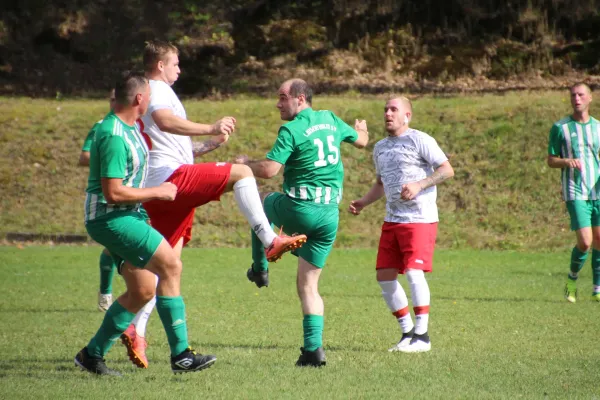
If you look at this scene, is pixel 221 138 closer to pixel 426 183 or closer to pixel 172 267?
pixel 172 267

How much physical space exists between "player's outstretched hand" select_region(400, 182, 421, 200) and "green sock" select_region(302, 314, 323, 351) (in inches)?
50.9

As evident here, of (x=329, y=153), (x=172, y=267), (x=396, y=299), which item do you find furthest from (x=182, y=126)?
(x=396, y=299)

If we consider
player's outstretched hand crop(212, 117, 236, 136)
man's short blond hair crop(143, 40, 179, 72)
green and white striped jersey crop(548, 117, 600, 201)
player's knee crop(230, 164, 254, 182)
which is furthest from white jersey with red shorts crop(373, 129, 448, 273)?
green and white striped jersey crop(548, 117, 600, 201)

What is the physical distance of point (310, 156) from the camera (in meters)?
6.70

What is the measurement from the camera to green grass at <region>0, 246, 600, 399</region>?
563 cm

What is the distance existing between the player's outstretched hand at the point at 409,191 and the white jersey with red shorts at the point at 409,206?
0.31m

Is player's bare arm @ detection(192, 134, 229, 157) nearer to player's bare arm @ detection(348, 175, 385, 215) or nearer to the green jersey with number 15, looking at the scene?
the green jersey with number 15

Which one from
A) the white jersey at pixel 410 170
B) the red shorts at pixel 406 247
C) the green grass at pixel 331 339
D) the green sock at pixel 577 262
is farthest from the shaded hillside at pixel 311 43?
the red shorts at pixel 406 247

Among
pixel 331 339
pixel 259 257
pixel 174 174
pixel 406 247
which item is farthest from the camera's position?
pixel 331 339

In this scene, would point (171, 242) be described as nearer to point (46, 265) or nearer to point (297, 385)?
point (297, 385)

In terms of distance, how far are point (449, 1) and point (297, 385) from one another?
81.5ft

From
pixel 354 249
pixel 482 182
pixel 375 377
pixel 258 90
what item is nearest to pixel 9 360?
pixel 375 377

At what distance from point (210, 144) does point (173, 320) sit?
1.61m

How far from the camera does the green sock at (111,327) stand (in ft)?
19.8
